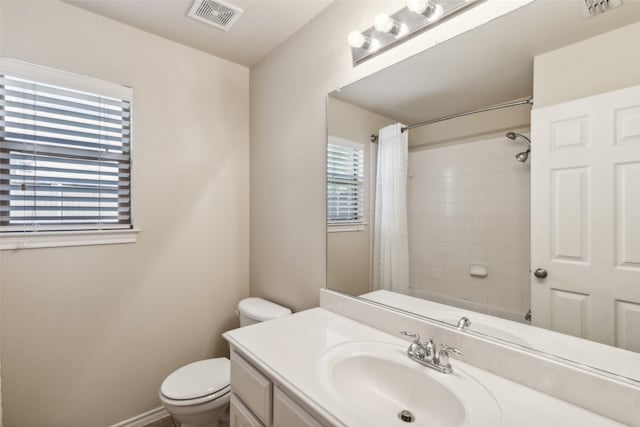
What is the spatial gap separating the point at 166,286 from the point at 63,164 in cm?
89

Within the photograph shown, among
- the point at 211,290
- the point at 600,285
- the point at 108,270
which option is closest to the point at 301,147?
the point at 211,290

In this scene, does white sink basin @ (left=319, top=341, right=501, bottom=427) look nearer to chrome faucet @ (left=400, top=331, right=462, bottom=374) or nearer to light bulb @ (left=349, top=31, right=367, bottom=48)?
chrome faucet @ (left=400, top=331, right=462, bottom=374)

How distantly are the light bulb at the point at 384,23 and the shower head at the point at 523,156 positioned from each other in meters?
0.73

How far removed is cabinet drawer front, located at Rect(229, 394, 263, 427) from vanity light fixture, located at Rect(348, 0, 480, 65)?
1577 mm

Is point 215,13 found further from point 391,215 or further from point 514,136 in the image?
point 514,136

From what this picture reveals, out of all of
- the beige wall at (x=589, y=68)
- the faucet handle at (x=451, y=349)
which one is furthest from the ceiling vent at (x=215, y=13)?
the faucet handle at (x=451, y=349)

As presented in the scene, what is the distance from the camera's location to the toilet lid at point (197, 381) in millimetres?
1487

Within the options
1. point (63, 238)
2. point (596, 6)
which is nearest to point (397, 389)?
point (596, 6)

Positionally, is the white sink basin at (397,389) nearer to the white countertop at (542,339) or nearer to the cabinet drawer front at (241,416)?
the white countertop at (542,339)

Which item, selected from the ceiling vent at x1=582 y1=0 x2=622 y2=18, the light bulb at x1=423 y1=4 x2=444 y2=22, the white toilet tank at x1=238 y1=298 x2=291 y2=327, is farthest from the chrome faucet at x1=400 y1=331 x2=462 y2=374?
the light bulb at x1=423 y1=4 x2=444 y2=22

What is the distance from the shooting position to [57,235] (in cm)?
155

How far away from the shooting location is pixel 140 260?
5.94 feet

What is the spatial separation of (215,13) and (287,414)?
1935 millimetres

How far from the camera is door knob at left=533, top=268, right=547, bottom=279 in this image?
885 mm
